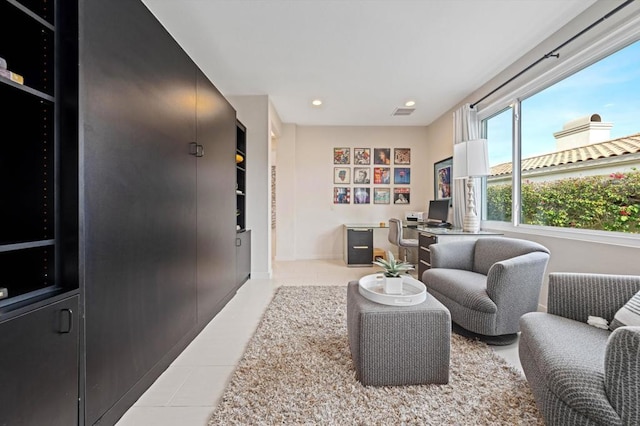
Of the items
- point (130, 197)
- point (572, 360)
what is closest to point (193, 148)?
point (130, 197)

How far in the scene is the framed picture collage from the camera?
5.41m

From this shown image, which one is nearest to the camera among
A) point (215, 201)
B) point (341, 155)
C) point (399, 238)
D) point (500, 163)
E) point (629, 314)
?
point (629, 314)

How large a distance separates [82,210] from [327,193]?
4485 mm

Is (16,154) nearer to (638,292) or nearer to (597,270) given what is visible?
(638,292)

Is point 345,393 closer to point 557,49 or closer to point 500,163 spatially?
point 557,49

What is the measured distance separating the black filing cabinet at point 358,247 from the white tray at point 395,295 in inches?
115

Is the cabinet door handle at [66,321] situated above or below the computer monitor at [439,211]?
below

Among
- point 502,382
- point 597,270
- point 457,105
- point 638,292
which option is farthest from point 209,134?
point 457,105

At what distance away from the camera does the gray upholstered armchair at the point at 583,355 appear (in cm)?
91

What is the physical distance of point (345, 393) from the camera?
1.46 metres

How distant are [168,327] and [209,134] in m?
1.53

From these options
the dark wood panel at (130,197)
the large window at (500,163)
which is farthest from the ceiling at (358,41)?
the dark wood panel at (130,197)

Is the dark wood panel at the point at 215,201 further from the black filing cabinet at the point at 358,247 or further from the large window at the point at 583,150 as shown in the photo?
the large window at the point at 583,150

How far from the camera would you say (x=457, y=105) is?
13.9ft
